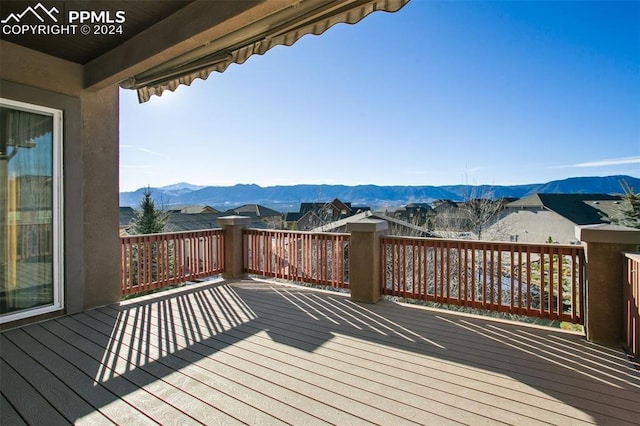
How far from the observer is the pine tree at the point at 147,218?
11.3m

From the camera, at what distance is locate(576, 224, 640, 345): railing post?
258 cm

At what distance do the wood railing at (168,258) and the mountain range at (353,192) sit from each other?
6.16 metres

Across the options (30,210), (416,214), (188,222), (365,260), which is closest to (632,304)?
(365,260)

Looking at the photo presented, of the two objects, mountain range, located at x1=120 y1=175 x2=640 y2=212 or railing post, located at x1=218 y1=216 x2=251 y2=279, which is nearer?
railing post, located at x1=218 y1=216 x2=251 y2=279

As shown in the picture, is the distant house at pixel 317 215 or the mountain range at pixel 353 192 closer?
the mountain range at pixel 353 192

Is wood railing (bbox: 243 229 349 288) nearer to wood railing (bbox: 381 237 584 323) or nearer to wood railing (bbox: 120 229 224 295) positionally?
wood railing (bbox: 120 229 224 295)

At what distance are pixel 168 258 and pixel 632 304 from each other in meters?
5.27

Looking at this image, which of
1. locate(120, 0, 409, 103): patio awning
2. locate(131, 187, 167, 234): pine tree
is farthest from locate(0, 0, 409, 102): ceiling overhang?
locate(131, 187, 167, 234): pine tree

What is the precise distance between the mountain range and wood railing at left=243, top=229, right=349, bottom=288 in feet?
21.7

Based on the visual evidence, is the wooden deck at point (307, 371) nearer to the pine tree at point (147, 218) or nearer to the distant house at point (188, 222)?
the pine tree at point (147, 218)

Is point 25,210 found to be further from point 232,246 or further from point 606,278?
point 606,278

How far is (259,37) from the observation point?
2.52 meters

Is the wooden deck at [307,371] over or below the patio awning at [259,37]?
below

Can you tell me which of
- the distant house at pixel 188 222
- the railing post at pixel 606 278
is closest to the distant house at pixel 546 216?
the railing post at pixel 606 278
